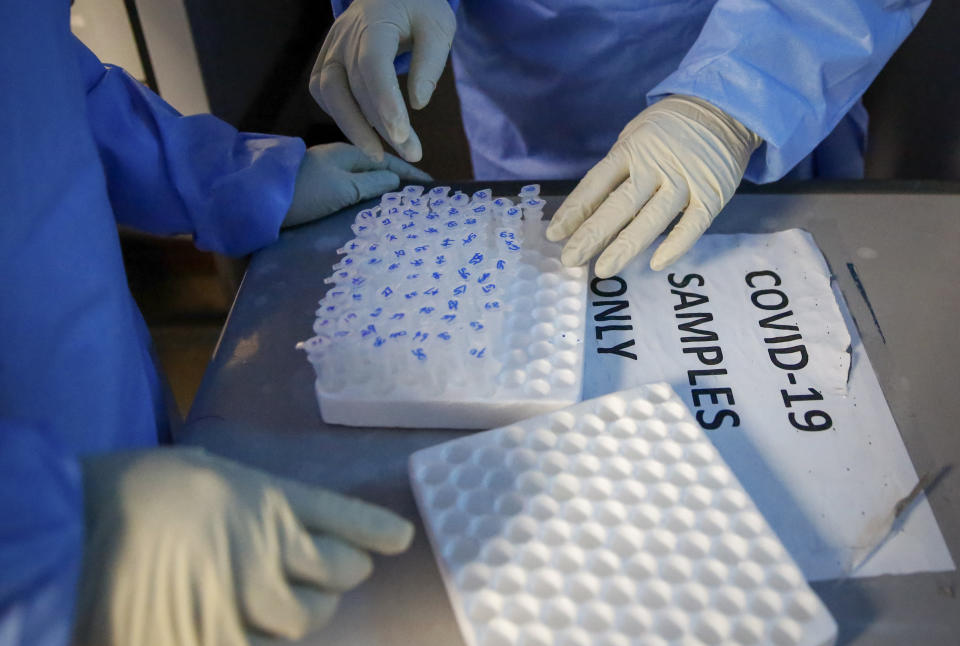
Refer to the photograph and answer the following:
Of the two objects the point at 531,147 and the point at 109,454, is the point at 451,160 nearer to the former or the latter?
the point at 531,147

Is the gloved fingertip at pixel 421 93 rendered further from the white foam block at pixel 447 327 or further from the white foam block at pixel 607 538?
the white foam block at pixel 607 538

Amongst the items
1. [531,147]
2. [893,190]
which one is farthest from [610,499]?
[531,147]

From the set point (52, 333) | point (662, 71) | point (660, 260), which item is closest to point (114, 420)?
point (52, 333)

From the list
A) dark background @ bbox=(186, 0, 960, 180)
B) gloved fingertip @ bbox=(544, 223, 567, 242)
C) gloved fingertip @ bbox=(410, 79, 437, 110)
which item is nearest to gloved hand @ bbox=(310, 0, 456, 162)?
gloved fingertip @ bbox=(410, 79, 437, 110)

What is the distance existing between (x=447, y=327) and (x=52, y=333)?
0.40 meters

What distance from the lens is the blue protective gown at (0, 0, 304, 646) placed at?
46 cm

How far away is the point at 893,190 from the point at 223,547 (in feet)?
3.57

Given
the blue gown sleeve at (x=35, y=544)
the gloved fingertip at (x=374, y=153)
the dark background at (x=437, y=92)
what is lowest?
the dark background at (x=437, y=92)

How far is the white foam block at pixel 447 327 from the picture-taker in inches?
31.5

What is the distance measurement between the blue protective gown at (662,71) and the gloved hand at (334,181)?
33cm

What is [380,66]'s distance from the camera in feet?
3.42

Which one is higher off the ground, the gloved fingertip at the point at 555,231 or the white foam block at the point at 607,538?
the gloved fingertip at the point at 555,231

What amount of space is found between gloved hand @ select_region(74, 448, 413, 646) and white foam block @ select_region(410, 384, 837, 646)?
5.4 inches

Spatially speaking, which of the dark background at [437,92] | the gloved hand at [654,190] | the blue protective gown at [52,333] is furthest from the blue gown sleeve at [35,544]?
the dark background at [437,92]
